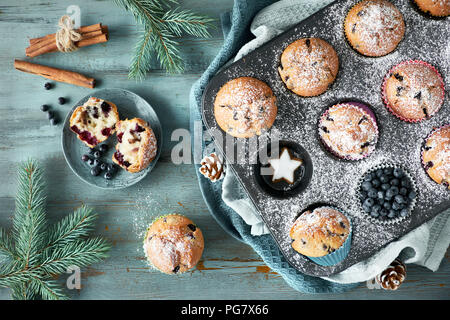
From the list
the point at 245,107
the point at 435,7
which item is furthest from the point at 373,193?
the point at 435,7

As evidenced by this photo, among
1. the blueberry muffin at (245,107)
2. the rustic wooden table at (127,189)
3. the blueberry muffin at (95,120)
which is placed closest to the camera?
the blueberry muffin at (245,107)

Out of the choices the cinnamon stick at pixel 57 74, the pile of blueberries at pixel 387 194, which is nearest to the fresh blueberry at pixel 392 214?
the pile of blueberries at pixel 387 194

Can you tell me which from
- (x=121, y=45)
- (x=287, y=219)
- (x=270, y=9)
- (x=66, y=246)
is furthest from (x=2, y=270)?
(x=270, y=9)

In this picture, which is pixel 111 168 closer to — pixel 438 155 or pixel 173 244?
pixel 173 244

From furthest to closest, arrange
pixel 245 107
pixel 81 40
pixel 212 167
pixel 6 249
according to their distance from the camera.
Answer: pixel 81 40
pixel 6 249
pixel 212 167
pixel 245 107

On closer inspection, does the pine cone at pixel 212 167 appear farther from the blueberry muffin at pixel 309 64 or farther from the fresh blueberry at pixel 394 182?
the fresh blueberry at pixel 394 182
